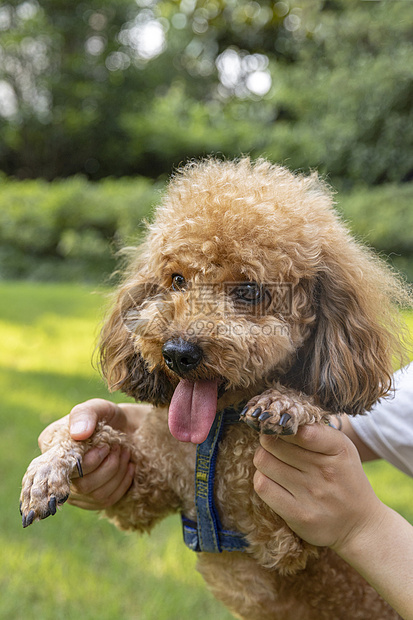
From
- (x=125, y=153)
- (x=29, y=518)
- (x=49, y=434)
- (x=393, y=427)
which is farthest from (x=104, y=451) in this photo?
(x=125, y=153)

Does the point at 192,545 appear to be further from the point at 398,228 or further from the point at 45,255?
the point at 45,255

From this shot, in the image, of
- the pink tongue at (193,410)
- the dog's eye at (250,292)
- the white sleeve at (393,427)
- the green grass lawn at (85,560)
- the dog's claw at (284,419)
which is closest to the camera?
the dog's claw at (284,419)

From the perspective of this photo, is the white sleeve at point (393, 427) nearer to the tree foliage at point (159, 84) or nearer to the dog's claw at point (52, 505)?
the dog's claw at point (52, 505)

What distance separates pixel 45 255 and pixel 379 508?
1161 centimetres

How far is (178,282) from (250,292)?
231mm

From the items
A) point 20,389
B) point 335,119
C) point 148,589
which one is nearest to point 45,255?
point 335,119

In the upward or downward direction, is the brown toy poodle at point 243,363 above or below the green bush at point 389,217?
above

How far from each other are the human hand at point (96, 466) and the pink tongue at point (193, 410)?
30cm

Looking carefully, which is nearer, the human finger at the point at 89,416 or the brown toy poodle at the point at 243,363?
the brown toy poodle at the point at 243,363

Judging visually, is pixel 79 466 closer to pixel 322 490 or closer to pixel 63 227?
pixel 322 490

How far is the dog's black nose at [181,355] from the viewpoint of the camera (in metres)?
1.38

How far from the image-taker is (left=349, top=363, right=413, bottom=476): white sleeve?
5.96 ft

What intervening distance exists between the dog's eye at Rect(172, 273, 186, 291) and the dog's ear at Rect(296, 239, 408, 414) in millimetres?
376

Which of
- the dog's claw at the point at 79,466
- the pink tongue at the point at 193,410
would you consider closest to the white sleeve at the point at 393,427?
the pink tongue at the point at 193,410
